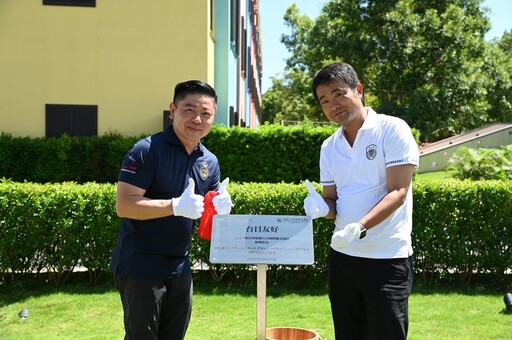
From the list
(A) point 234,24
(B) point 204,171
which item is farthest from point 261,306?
(A) point 234,24

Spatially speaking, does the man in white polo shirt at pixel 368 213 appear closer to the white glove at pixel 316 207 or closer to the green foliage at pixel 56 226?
the white glove at pixel 316 207

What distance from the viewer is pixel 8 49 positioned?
11.7 meters

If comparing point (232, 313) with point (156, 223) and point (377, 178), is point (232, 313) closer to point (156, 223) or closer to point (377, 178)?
point (156, 223)

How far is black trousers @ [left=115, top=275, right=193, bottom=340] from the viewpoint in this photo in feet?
9.34

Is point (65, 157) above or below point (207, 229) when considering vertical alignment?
above

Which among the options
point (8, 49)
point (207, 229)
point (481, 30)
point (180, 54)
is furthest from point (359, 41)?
point (207, 229)

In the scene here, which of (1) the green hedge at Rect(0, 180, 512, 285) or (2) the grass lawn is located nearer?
(2) the grass lawn

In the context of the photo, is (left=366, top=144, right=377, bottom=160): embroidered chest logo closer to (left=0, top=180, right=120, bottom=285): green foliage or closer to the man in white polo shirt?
the man in white polo shirt

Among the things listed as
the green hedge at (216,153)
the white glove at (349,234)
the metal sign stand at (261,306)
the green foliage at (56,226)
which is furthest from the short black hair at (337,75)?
the green hedge at (216,153)

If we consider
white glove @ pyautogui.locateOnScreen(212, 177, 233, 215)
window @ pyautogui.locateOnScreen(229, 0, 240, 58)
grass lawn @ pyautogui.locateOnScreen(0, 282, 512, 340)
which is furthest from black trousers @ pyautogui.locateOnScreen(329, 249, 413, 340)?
window @ pyautogui.locateOnScreen(229, 0, 240, 58)

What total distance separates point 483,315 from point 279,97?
45.7 metres

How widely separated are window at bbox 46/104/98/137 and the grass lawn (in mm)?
5836

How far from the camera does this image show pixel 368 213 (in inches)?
111

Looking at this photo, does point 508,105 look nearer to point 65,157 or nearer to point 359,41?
point 359,41
